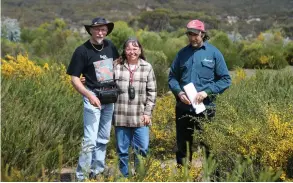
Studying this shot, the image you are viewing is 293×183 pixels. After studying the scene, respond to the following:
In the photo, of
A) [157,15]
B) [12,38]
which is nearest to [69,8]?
[157,15]

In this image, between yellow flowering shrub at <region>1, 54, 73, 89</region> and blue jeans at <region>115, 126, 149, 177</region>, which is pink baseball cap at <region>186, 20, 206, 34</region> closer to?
blue jeans at <region>115, 126, 149, 177</region>

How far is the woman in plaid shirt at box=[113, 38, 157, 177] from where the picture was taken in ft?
18.3

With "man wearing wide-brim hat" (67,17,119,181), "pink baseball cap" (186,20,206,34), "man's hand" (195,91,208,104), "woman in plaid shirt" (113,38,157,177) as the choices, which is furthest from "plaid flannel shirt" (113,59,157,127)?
"pink baseball cap" (186,20,206,34)

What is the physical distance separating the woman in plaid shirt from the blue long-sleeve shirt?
1.16 ft

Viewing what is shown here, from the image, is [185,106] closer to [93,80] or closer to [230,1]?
[93,80]

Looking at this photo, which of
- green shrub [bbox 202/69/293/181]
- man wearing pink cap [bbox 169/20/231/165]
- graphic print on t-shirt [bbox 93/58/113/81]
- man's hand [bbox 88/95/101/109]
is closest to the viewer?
green shrub [bbox 202/69/293/181]

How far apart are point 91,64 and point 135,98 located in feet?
1.98

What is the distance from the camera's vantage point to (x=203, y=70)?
5609 mm

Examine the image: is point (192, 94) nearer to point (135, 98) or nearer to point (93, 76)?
point (135, 98)

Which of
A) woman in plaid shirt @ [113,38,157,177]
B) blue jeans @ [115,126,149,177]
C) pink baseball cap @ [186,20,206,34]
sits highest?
pink baseball cap @ [186,20,206,34]

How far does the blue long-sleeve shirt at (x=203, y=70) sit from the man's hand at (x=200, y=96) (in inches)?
2.3

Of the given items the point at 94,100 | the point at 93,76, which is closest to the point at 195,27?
the point at 93,76

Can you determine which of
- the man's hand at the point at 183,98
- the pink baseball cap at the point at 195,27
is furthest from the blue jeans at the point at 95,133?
the pink baseball cap at the point at 195,27

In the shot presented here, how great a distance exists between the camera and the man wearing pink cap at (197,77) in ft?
18.3
